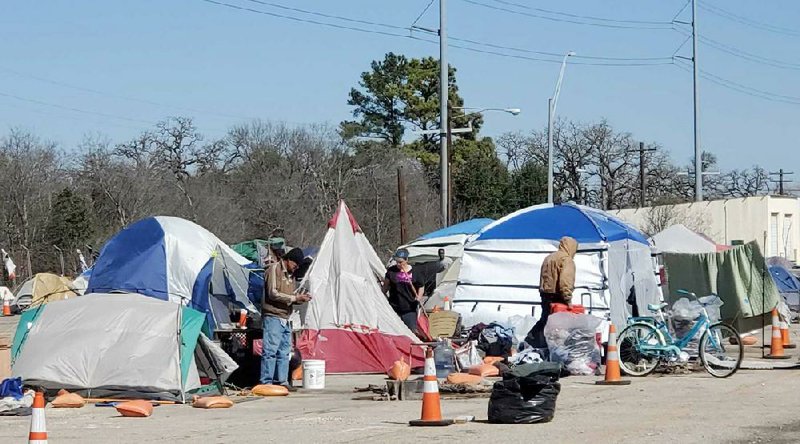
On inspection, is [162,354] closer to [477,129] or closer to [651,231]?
[651,231]

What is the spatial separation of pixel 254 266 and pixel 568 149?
5145 centimetres

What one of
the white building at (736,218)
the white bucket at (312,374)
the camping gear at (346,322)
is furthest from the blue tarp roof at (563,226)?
the white building at (736,218)

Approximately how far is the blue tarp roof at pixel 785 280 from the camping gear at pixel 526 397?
834 inches

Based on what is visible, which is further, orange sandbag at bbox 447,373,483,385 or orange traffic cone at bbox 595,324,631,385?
orange traffic cone at bbox 595,324,631,385

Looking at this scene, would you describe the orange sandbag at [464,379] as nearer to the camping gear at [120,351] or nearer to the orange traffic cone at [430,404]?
the camping gear at [120,351]

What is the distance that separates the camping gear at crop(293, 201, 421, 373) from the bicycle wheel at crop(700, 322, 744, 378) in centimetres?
419

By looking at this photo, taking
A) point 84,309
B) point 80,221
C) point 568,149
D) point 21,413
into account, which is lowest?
point 21,413

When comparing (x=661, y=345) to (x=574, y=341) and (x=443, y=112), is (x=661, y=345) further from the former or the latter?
(x=443, y=112)

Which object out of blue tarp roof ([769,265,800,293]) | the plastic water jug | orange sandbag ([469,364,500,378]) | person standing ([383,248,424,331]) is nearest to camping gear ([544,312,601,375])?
orange sandbag ([469,364,500,378])

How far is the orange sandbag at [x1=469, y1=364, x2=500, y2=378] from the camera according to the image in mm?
15961

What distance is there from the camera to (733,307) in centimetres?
2395

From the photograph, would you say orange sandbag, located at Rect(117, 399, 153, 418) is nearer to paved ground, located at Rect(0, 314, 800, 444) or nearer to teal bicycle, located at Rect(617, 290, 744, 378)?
paved ground, located at Rect(0, 314, 800, 444)

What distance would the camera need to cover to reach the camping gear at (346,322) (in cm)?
1758

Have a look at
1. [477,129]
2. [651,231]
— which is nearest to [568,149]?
[477,129]
